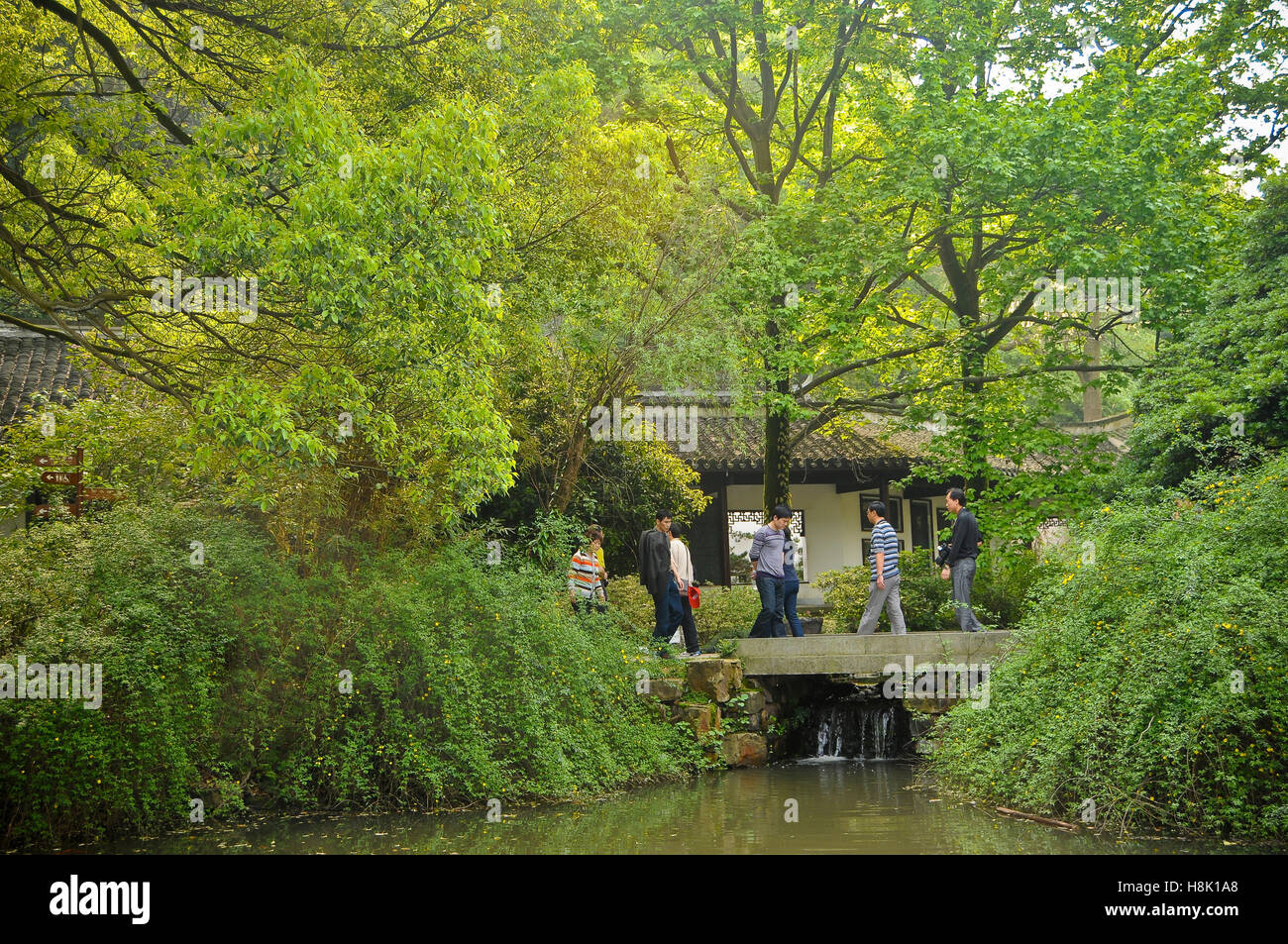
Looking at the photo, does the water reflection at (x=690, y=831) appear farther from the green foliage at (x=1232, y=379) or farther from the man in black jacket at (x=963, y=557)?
the green foliage at (x=1232, y=379)

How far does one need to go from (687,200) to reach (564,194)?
2475mm

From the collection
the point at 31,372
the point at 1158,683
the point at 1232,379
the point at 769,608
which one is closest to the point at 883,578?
the point at 769,608

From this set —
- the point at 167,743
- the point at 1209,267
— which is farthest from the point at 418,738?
the point at 1209,267

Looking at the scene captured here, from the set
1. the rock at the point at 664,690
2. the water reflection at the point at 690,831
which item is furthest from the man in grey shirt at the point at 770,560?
the water reflection at the point at 690,831

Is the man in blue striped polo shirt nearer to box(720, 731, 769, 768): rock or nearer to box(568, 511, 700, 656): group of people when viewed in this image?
box(720, 731, 769, 768): rock

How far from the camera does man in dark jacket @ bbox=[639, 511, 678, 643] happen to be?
43.4ft

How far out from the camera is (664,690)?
12469 mm

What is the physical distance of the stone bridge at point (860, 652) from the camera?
12461 mm

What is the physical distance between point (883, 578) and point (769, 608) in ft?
4.89

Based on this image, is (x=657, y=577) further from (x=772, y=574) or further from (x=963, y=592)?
(x=963, y=592)

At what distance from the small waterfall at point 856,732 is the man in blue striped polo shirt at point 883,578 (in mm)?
1977

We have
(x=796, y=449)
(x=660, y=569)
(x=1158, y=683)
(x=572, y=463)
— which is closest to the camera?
(x=1158, y=683)

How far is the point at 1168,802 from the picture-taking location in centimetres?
811

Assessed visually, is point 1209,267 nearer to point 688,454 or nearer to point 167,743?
point 688,454
